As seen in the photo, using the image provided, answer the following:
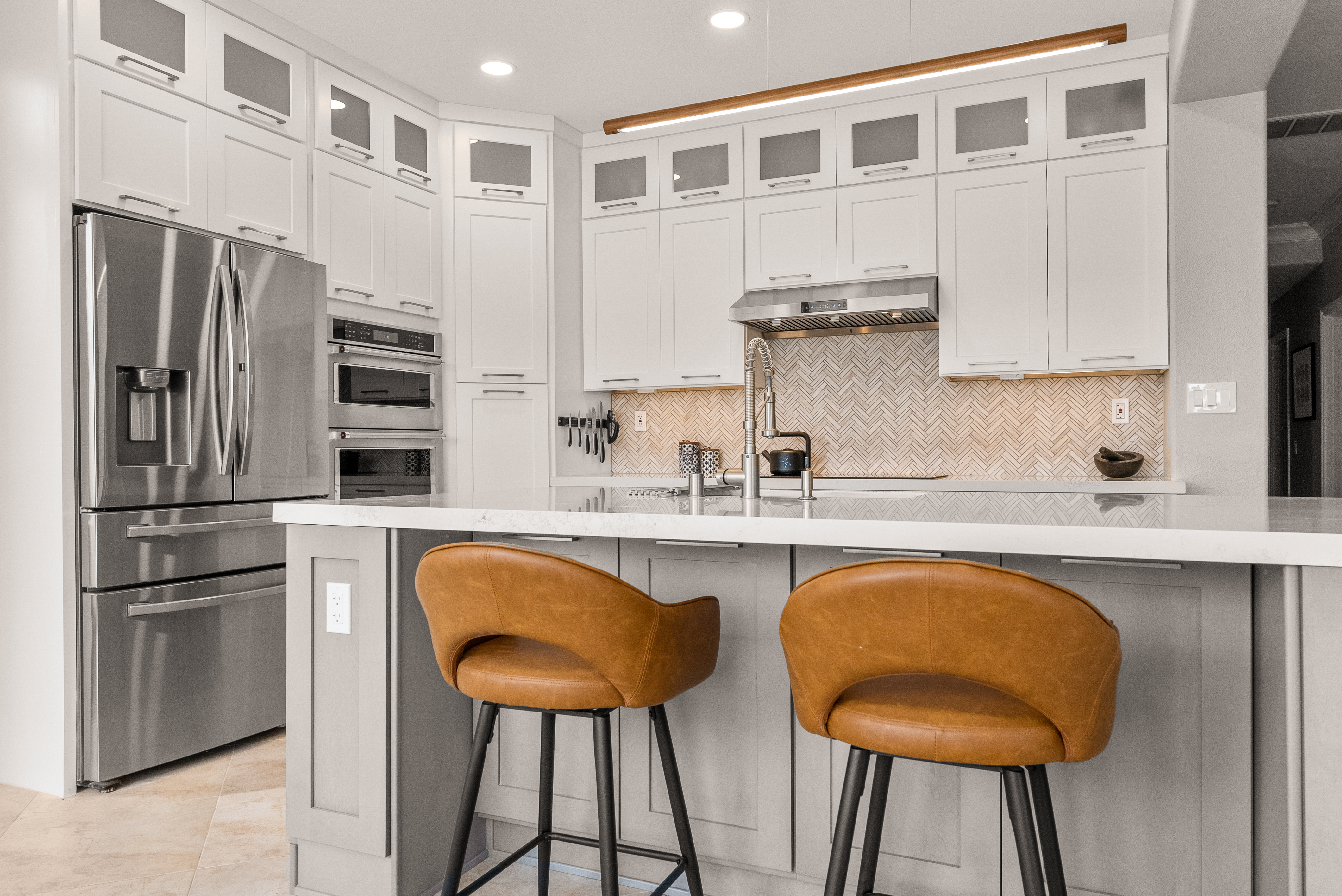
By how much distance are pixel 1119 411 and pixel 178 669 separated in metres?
3.98

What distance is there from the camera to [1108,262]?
3727 mm

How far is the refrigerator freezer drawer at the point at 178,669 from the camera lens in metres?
2.70

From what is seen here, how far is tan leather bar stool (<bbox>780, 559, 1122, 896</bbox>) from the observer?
116 centimetres

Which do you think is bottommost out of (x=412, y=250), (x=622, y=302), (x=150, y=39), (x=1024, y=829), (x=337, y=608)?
(x=1024, y=829)

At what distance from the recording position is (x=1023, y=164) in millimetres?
3875

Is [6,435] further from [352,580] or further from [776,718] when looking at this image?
[776,718]

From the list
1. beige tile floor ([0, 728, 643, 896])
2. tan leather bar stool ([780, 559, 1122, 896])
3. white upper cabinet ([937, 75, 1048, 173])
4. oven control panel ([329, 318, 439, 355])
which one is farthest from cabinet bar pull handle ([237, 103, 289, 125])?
tan leather bar stool ([780, 559, 1122, 896])

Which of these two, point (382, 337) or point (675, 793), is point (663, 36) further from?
point (675, 793)

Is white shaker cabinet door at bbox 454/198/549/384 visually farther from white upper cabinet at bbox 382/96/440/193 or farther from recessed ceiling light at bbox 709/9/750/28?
recessed ceiling light at bbox 709/9/750/28

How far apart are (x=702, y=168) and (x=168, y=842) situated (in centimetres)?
362

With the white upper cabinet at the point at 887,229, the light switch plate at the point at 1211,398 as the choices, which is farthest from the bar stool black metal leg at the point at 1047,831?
the white upper cabinet at the point at 887,229

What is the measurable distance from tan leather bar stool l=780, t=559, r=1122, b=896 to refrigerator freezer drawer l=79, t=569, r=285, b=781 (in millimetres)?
2381

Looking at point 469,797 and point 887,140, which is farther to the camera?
point 887,140

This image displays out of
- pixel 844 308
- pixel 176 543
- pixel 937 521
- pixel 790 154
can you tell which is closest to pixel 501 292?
pixel 790 154
